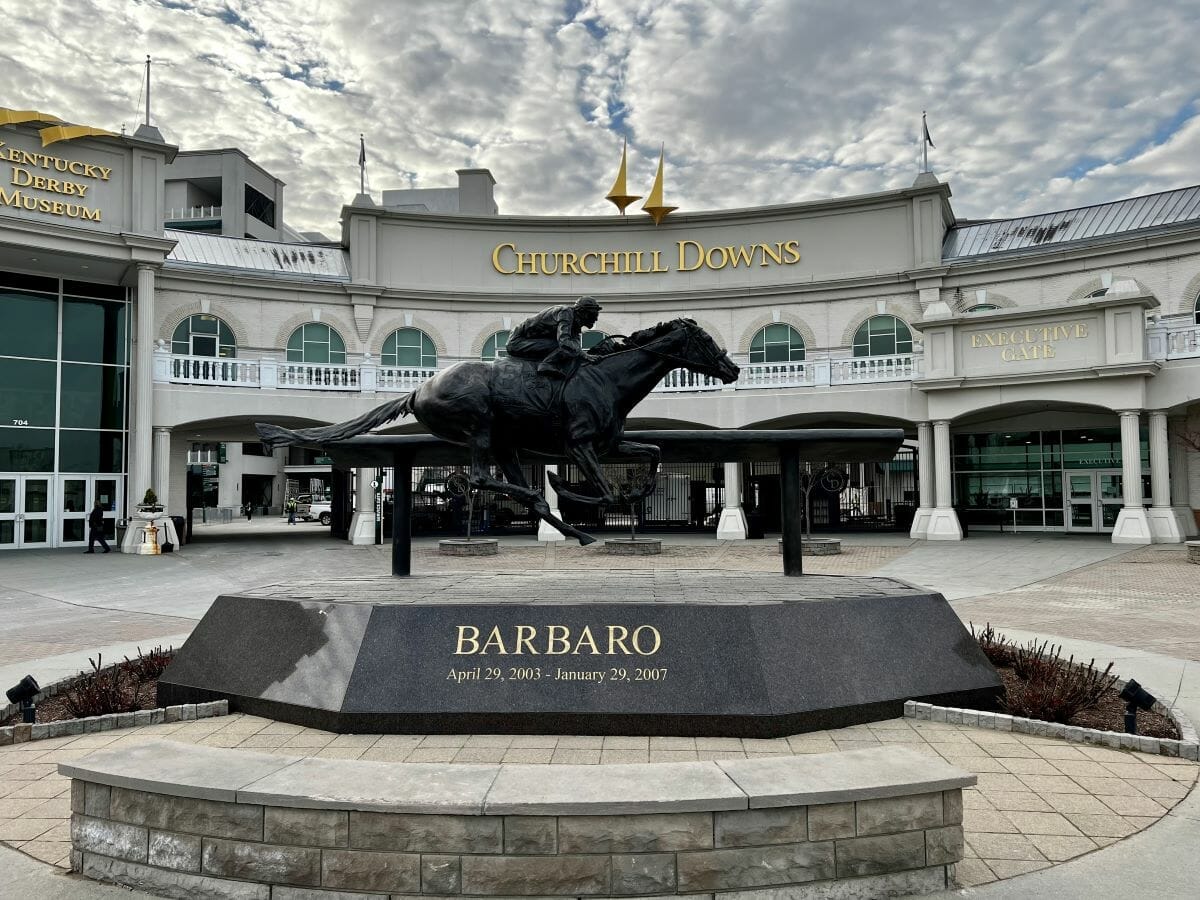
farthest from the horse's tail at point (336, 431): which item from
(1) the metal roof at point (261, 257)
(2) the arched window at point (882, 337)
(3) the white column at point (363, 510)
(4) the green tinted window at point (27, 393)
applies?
(2) the arched window at point (882, 337)

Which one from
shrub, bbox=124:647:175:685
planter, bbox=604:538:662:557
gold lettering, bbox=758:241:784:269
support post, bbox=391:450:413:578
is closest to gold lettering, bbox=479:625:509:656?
support post, bbox=391:450:413:578

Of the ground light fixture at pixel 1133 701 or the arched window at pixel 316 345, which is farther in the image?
the arched window at pixel 316 345

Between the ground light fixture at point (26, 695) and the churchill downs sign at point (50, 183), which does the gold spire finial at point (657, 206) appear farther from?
the ground light fixture at point (26, 695)

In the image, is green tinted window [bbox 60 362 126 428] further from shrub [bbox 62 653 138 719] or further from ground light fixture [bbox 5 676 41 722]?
ground light fixture [bbox 5 676 41 722]

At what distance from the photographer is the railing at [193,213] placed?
179 ft

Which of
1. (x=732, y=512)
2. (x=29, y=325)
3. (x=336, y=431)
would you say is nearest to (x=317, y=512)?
(x=29, y=325)

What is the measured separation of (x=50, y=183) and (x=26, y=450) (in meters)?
8.84

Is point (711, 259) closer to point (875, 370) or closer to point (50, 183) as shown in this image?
point (875, 370)

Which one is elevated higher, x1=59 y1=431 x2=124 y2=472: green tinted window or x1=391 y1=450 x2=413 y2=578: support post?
x1=59 y1=431 x2=124 y2=472: green tinted window

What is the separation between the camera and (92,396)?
28312mm

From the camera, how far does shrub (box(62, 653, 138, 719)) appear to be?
23.1 ft

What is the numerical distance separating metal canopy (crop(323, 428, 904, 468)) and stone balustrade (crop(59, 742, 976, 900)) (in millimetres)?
4644

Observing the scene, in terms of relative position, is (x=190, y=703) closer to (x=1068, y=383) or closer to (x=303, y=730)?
(x=303, y=730)

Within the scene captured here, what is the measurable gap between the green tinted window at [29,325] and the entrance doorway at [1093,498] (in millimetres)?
36855
